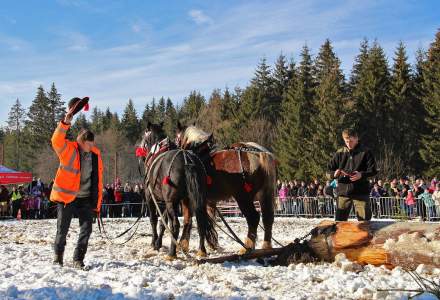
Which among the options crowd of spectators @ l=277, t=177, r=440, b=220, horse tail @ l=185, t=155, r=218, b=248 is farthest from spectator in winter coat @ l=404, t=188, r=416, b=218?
horse tail @ l=185, t=155, r=218, b=248

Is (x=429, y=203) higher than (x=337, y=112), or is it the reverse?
(x=337, y=112)

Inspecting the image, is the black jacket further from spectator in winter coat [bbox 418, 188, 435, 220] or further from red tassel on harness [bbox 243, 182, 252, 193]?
spectator in winter coat [bbox 418, 188, 435, 220]

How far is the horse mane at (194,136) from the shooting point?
376 inches

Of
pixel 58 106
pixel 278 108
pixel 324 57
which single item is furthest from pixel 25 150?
pixel 324 57

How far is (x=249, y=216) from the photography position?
9.27 metres

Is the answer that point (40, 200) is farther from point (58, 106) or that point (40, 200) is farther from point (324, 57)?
point (58, 106)

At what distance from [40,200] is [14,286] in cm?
2054

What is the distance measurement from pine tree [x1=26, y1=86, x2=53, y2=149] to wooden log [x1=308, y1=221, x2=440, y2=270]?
68.6 m

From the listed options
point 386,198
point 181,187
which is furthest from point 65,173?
point 386,198

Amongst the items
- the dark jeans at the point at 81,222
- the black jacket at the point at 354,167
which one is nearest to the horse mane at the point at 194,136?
the black jacket at the point at 354,167

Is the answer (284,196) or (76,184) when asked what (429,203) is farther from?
(76,184)

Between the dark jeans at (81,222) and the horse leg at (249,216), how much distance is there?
10.4 ft

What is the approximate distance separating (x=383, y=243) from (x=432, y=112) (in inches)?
1249

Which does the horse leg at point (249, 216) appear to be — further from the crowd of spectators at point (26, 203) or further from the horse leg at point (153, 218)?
the crowd of spectators at point (26, 203)
